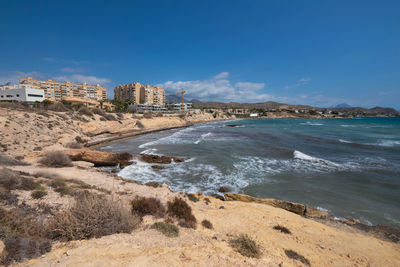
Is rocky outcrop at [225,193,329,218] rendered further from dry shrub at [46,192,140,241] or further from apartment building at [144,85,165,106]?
apartment building at [144,85,165,106]

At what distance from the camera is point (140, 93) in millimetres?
111438

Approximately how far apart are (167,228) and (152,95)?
116731 mm

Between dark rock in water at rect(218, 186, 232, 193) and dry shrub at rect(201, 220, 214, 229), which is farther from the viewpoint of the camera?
dark rock in water at rect(218, 186, 232, 193)

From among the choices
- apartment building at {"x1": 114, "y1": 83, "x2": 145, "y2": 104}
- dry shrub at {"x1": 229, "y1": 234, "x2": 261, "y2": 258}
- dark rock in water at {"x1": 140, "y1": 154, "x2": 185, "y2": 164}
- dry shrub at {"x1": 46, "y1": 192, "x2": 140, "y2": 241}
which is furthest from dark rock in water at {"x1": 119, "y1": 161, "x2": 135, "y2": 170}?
apartment building at {"x1": 114, "y1": 83, "x2": 145, "y2": 104}

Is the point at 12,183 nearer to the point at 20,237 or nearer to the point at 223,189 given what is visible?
the point at 20,237

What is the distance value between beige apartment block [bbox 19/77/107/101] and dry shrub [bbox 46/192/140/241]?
267ft

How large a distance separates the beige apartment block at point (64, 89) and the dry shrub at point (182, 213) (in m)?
81.4

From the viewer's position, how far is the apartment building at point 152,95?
109 m

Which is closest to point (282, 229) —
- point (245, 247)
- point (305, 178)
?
point (245, 247)

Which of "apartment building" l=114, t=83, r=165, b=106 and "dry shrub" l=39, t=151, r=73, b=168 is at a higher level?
"apartment building" l=114, t=83, r=165, b=106

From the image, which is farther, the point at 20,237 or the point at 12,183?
the point at 12,183

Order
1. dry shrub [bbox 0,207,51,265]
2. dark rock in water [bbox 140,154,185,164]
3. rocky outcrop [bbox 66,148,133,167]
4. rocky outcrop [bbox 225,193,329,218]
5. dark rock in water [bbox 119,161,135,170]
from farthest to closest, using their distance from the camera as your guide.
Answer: dark rock in water [bbox 140,154,185,164] < rocky outcrop [bbox 66,148,133,167] < dark rock in water [bbox 119,161,135,170] < rocky outcrop [bbox 225,193,329,218] < dry shrub [bbox 0,207,51,265]

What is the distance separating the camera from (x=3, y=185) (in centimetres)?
592

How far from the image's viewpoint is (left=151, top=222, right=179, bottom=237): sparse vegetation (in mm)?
4847
